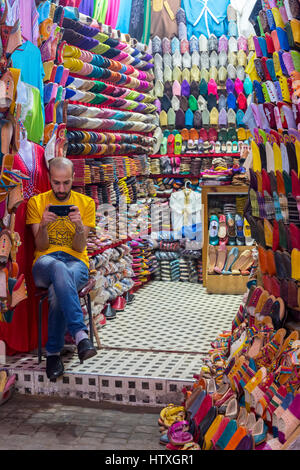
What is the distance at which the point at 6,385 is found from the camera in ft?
12.8

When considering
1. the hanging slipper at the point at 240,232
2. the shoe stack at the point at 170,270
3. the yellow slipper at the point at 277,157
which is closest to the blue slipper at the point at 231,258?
the hanging slipper at the point at 240,232

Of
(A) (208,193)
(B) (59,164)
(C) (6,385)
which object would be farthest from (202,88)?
(C) (6,385)

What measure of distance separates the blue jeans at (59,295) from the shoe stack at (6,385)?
0.99 feet

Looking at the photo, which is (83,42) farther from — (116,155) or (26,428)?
A: (26,428)

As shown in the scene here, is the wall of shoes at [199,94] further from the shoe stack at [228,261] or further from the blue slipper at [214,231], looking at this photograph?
the shoe stack at [228,261]

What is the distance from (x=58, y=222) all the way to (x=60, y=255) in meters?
0.24

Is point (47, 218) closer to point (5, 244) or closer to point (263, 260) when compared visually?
point (5, 244)

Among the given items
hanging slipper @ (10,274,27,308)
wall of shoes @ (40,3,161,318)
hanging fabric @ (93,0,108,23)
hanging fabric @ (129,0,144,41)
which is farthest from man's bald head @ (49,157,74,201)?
hanging fabric @ (129,0,144,41)

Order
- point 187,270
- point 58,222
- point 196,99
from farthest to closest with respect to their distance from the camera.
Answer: point 196,99 → point 187,270 → point 58,222

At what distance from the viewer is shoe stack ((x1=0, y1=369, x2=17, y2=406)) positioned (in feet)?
12.6

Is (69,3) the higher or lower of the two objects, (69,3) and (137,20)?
the lower

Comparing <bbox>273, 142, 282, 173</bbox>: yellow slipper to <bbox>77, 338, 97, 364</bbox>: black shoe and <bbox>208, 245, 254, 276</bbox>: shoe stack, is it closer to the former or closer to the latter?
<bbox>77, 338, 97, 364</bbox>: black shoe

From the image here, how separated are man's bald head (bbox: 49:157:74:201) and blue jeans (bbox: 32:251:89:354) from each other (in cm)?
47
